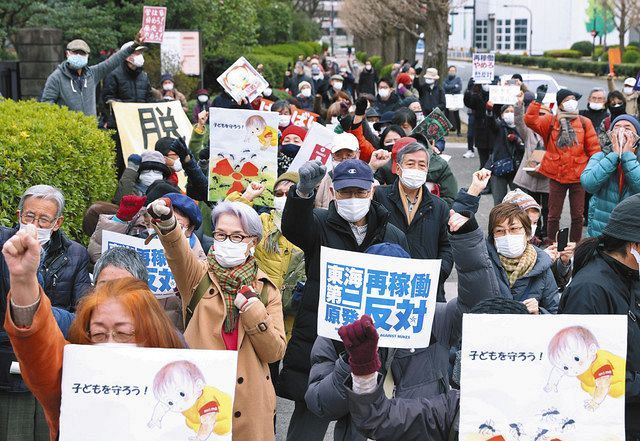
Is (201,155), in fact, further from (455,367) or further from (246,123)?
(455,367)

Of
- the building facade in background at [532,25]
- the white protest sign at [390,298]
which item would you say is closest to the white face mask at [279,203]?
the white protest sign at [390,298]

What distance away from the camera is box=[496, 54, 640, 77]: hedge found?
55219mm

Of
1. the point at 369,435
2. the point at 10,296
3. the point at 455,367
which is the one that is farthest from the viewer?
the point at 455,367

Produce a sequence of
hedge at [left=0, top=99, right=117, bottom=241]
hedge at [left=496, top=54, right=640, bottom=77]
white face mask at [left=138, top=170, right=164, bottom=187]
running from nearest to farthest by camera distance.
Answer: hedge at [left=0, top=99, right=117, bottom=241] < white face mask at [left=138, top=170, right=164, bottom=187] < hedge at [left=496, top=54, right=640, bottom=77]

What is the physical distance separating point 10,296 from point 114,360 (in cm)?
37

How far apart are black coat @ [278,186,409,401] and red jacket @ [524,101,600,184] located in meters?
6.31

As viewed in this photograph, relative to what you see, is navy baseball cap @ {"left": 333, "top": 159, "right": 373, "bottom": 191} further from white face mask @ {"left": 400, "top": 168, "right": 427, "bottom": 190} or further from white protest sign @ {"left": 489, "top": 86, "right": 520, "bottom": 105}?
white protest sign @ {"left": 489, "top": 86, "right": 520, "bottom": 105}

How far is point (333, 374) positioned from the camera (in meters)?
4.28

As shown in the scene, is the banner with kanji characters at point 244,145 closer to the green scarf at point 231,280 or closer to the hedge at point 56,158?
the hedge at point 56,158

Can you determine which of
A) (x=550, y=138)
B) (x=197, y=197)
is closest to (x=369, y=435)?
(x=197, y=197)

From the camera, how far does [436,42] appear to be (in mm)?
35219

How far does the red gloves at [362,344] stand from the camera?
11.7ft

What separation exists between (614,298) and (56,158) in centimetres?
499

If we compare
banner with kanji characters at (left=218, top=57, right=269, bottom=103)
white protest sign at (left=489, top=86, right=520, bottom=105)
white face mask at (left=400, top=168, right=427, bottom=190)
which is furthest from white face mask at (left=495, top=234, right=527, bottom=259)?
white protest sign at (left=489, top=86, right=520, bottom=105)
